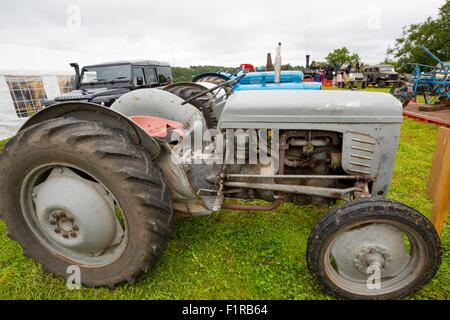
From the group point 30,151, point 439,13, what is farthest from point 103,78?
point 439,13

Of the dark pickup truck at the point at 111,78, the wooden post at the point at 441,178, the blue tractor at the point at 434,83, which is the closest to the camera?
the wooden post at the point at 441,178

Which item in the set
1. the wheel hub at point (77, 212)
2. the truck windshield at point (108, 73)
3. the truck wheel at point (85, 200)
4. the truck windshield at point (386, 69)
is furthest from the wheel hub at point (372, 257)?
the truck windshield at point (386, 69)

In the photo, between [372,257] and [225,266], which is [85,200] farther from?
[372,257]

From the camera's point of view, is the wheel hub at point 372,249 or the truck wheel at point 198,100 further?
the truck wheel at point 198,100

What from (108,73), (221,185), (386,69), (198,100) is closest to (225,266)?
(221,185)

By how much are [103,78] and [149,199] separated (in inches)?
260

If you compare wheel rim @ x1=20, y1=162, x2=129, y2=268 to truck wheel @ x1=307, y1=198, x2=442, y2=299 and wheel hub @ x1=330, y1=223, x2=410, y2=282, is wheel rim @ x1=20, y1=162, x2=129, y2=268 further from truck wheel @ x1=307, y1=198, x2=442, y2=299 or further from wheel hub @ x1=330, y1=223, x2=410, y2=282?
wheel hub @ x1=330, y1=223, x2=410, y2=282

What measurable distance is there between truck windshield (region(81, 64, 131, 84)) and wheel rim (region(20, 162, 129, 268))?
5705 mm

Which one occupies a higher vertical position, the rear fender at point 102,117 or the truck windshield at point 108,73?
the truck windshield at point 108,73

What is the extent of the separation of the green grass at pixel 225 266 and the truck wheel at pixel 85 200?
0.67 ft

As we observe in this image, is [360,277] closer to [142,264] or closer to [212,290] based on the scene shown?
[212,290]

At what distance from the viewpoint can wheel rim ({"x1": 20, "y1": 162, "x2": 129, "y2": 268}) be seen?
5.69ft

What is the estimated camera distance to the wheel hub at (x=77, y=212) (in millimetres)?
1731

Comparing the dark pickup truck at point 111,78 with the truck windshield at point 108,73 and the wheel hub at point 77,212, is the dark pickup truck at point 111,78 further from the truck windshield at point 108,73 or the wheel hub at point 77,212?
the wheel hub at point 77,212
